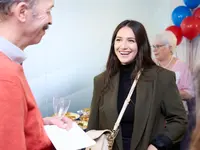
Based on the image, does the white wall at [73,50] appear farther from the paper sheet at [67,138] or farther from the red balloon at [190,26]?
the paper sheet at [67,138]

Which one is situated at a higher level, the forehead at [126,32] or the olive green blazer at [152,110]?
the forehead at [126,32]

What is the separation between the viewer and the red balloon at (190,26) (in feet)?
10.4

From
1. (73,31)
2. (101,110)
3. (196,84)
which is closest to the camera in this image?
(196,84)

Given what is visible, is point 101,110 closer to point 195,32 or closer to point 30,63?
point 30,63

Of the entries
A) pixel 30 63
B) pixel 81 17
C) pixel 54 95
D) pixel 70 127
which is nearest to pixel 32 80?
pixel 30 63

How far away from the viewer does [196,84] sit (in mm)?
610

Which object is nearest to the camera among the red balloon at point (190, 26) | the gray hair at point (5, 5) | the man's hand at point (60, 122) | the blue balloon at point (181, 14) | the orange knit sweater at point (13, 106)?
the orange knit sweater at point (13, 106)

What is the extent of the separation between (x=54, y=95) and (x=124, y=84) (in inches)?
38.2

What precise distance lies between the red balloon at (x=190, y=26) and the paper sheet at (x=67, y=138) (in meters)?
2.53

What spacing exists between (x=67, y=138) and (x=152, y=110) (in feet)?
2.71

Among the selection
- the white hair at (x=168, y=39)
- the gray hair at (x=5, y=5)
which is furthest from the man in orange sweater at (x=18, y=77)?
the white hair at (x=168, y=39)

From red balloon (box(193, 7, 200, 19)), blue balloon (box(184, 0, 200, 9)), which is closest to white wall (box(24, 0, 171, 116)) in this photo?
blue balloon (box(184, 0, 200, 9))

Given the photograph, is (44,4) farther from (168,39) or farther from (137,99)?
(168,39)

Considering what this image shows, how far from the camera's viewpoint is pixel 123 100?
1.73 metres
